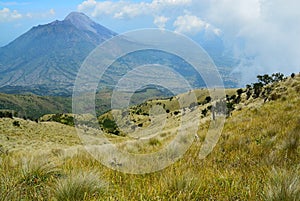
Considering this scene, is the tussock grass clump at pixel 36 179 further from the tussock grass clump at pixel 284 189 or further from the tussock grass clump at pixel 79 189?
the tussock grass clump at pixel 284 189

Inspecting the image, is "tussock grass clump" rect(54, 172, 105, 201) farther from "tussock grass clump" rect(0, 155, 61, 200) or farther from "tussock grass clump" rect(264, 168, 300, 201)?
"tussock grass clump" rect(264, 168, 300, 201)

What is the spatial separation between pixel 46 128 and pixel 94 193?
65.8 meters

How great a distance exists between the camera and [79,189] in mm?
3551

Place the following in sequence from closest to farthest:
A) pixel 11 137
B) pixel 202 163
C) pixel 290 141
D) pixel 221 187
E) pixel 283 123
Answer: pixel 221 187 < pixel 202 163 < pixel 290 141 < pixel 283 123 < pixel 11 137

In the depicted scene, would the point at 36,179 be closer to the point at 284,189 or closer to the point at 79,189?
the point at 79,189

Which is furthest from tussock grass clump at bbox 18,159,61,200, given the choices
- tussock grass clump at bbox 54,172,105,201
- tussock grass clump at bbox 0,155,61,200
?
tussock grass clump at bbox 54,172,105,201

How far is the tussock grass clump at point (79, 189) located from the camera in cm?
345

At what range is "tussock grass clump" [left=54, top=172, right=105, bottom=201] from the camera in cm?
345

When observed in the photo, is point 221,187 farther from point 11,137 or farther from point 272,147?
point 11,137

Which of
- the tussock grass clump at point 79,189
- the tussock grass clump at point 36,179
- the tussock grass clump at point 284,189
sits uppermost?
the tussock grass clump at point 284,189

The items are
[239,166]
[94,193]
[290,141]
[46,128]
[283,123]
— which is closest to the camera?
[94,193]

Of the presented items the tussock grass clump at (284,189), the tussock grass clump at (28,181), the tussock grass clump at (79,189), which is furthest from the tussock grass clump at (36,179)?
the tussock grass clump at (284,189)

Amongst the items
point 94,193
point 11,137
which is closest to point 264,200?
point 94,193

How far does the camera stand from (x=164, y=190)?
365 centimetres
